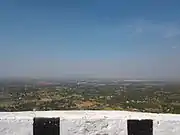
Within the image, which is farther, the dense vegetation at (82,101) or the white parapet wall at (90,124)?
the dense vegetation at (82,101)

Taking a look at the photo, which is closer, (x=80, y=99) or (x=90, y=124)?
(x=90, y=124)

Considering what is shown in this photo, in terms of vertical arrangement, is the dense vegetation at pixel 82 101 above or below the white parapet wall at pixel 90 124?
below

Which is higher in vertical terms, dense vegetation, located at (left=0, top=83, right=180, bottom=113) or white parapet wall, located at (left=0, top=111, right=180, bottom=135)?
white parapet wall, located at (left=0, top=111, right=180, bottom=135)

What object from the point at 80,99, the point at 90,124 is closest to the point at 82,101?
the point at 80,99

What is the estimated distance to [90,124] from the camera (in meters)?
3.19

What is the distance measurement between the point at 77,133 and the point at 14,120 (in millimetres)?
597

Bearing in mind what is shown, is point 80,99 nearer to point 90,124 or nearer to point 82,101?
point 82,101

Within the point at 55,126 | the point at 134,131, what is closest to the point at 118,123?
the point at 134,131

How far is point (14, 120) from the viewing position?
312cm

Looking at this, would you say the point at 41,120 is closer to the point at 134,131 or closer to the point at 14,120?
the point at 14,120

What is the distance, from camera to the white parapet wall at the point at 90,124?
3109 millimetres

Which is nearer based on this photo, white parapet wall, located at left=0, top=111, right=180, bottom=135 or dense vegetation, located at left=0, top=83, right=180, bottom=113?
white parapet wall, located at left=0, top=111, right=180, bottom=135

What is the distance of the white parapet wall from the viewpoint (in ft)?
10.2

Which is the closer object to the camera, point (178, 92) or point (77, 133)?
point (77, 133)
